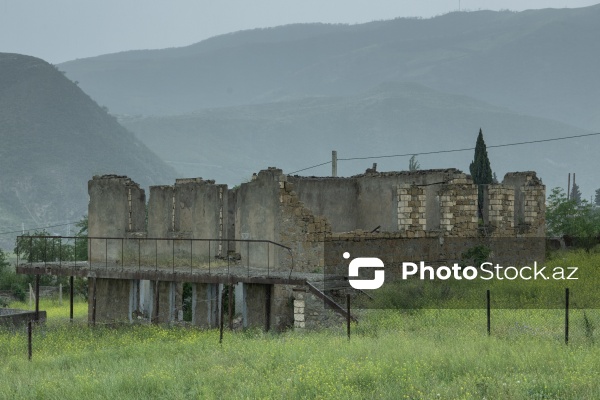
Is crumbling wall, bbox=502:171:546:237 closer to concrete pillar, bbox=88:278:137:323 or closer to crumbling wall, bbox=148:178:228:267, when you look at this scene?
crumbling wall, bbox=148:178:228:267

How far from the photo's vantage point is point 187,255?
116 ft

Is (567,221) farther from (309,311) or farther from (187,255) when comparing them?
(309,311)

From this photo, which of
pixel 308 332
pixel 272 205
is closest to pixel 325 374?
pixel 308 332

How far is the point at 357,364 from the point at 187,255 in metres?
17.2

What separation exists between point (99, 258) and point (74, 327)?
3.93 m

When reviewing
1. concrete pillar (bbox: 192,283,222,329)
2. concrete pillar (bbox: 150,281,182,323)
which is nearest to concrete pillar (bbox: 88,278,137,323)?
concrete pillar (bbox: 150,281,182,323)

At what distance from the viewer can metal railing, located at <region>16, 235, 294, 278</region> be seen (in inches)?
1270

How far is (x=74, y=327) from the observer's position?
34.8m

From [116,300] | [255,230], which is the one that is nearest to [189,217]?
[255,230]

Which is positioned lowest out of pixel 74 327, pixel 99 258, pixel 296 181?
pixel 74 327

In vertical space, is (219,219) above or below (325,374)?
above

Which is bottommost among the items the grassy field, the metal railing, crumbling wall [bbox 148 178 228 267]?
the grassy field

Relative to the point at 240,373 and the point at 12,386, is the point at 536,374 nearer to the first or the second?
the point at 240,373

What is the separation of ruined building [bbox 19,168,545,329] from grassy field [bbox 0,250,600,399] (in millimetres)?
5011
